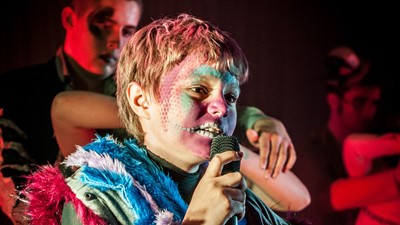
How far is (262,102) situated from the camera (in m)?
2.41

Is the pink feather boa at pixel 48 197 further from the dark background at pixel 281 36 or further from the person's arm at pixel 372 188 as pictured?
the person's arm at pixel 372 188

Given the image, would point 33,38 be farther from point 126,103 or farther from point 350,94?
point 350,94

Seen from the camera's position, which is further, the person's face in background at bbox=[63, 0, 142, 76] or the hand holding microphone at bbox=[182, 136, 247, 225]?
the person's face in background at bbox=[63, 0, 142, 76]

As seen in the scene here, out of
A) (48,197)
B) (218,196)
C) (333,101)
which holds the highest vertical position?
(218,196)

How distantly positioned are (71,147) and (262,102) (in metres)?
0.87

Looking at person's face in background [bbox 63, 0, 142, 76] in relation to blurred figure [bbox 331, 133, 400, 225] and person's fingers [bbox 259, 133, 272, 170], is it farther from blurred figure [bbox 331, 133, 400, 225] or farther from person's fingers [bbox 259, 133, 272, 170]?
blurred figure [bbox 331, 133, 400, 225]

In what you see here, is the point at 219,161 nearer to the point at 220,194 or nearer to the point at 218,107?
the point at 220,194

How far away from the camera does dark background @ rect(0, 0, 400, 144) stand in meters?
2.34

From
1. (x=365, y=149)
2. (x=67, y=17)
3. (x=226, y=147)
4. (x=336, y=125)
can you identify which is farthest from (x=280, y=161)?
(x=226, y=147)

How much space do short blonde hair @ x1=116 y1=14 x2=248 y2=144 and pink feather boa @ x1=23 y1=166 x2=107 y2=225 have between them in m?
0.24

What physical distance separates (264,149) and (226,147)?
126cm

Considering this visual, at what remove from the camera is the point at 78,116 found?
220 cm

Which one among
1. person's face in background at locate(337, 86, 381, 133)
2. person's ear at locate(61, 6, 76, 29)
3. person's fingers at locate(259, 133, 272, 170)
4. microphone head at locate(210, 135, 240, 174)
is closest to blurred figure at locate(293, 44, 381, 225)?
person's face in background at locate(337, 86, 381, 133)

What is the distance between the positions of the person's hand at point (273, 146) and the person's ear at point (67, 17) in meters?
0.92
